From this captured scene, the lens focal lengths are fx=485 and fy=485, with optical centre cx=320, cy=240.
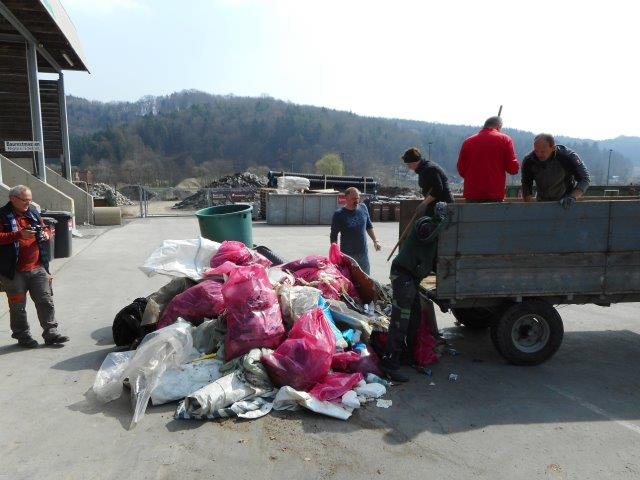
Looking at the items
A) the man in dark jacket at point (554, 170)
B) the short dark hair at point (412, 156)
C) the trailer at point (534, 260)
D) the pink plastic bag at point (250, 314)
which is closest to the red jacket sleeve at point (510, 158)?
the man in dark jacket at point (554, 170)

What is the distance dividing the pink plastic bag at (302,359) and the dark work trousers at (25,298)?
282 centimetres

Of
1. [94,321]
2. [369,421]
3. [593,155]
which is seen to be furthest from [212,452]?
[593,155]

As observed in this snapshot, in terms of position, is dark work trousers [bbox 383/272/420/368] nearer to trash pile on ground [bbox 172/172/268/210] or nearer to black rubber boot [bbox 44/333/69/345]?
black rubber boot [bbox 44/333/69/345]

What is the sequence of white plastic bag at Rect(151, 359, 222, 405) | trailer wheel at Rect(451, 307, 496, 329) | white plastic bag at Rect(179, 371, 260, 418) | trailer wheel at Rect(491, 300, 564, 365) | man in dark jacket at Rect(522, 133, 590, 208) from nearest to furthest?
white plastic bag at Rect(179, 371, 260, 418) → white plastic bag at Rect(151, 359, 222, 405) → trailer wheel at Rect(491, 300, 564, 365) → man in dark jacket at Rect(522, 133, 590, 208) → trailer wheel at Rect(451, 307, 496, 329)

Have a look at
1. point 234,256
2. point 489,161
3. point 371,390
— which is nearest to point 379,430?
point 371,390

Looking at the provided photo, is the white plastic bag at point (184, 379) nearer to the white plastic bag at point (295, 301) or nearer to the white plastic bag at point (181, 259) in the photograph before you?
the white plastic bag at point (295, 301)

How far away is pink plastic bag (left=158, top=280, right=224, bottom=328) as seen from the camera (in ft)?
16.8

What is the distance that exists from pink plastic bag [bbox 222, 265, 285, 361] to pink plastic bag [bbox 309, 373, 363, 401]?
0.63m

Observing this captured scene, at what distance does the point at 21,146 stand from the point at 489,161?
14.4 meters

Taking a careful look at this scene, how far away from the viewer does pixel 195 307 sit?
5.12m

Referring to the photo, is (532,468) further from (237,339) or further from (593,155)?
(593,155)

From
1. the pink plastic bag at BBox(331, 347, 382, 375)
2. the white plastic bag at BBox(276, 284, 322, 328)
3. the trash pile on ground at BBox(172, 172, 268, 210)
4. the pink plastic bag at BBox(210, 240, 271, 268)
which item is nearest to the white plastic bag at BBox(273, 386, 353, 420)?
the pink plastic bag at BBox(331, 347, 382, 375)

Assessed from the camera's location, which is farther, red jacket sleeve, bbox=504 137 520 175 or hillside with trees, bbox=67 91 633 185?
hillside with trees, bbox=67 91 633 185

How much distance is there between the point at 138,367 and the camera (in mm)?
4168
